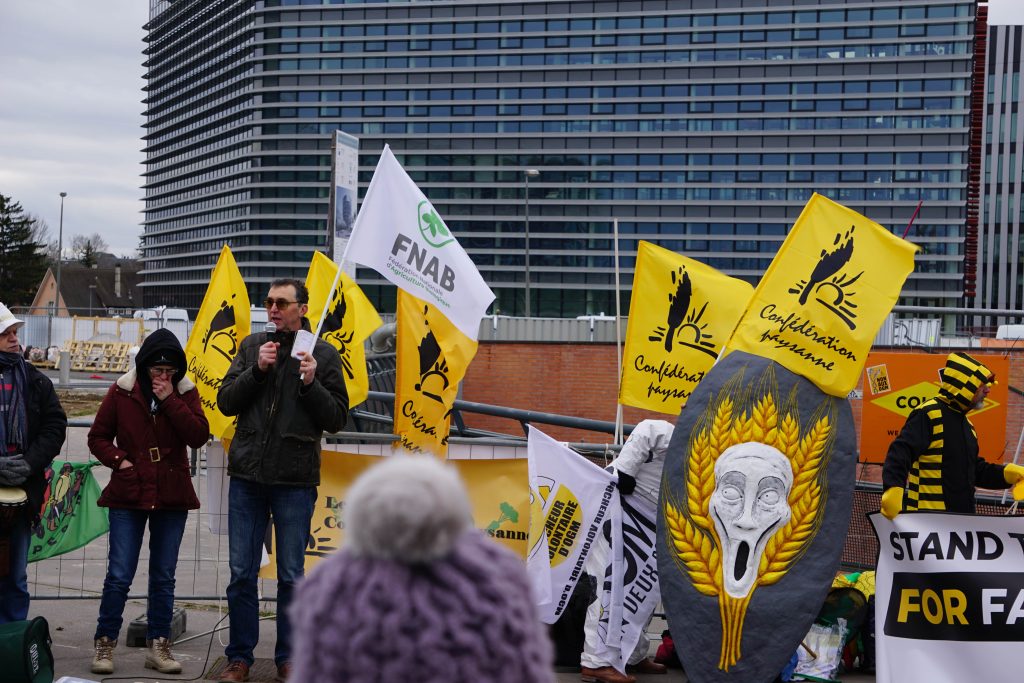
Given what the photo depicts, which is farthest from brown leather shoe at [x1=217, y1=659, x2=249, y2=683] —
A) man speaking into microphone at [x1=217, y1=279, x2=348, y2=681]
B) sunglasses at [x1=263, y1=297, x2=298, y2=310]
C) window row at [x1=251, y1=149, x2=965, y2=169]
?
window row at [x1=251, y1=149, x2=965, y2=169]

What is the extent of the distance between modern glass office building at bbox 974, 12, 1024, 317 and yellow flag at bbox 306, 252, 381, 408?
351ft

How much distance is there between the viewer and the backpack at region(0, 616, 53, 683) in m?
5.27

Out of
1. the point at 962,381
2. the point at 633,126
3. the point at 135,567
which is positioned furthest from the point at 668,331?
the point at 633,126

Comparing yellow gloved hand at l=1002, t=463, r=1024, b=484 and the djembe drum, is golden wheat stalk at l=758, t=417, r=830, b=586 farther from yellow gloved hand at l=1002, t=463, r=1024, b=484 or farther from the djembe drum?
the djembe drum

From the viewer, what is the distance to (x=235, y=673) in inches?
224

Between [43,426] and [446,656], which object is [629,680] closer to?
[43,426]

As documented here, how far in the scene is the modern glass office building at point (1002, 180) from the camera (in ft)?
354

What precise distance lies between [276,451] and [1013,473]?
3912 millimetres

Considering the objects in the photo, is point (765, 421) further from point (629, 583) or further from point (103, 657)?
point (103, 657)

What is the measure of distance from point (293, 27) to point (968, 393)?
8299 cm

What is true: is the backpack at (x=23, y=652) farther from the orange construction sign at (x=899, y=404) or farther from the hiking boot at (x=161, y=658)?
the orange construction sign at (x=899, y=404)

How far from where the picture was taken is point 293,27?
83.8m

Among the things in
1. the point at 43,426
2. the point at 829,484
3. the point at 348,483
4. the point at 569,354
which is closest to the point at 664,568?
the point at 829,484

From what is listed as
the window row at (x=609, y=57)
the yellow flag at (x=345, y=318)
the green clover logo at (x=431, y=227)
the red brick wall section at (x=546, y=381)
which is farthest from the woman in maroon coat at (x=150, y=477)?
the window row at (x=609, y=57)
